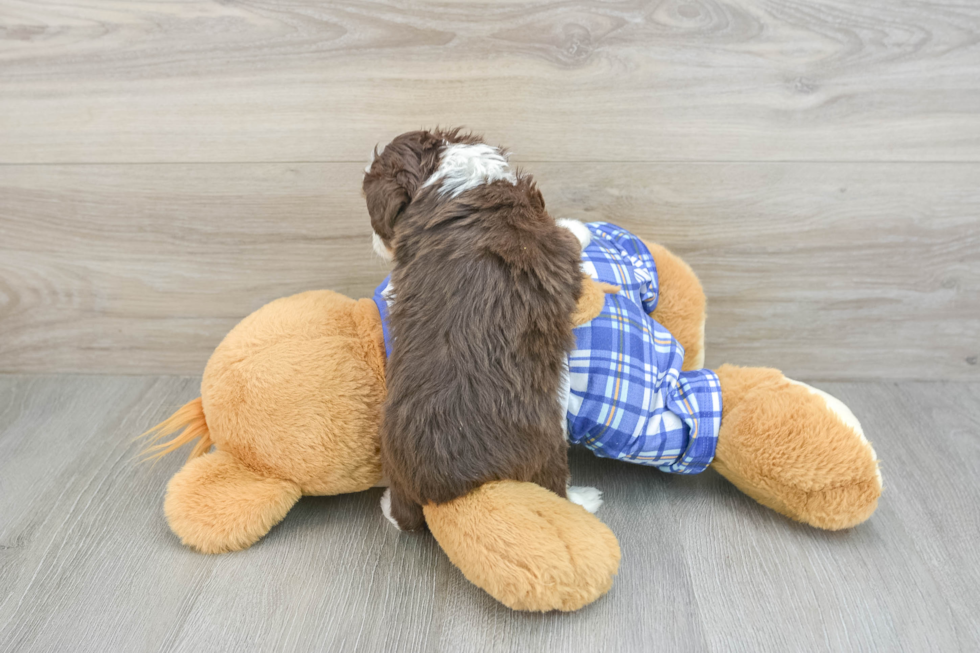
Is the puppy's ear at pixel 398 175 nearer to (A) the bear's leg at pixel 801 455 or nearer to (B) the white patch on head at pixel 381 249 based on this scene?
(B) the white patch on head at pixel 381 249

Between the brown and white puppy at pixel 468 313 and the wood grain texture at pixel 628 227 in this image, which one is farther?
the wood grain texture at pixel 628 227

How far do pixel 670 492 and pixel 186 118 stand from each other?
77 cm

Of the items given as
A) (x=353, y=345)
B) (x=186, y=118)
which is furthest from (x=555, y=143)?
(x=186, y=118)

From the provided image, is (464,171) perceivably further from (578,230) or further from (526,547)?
(526,547)

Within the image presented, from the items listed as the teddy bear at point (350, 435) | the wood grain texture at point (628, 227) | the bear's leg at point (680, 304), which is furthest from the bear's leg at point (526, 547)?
the wood grain texture at point (628, 227)

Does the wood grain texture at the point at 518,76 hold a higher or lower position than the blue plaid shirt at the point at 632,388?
higher

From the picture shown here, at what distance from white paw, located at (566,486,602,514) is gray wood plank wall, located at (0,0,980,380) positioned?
0.34 metres

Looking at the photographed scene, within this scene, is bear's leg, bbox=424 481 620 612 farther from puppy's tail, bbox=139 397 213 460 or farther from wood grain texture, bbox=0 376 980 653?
puppy's tail, bbox=139 397 213 460

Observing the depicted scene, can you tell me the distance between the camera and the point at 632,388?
668 mm

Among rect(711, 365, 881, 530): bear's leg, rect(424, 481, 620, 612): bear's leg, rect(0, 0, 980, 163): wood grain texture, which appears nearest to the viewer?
rect(424, 481, 620, 612): bear's leg

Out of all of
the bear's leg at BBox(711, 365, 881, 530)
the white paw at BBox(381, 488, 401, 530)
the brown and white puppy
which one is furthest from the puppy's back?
the bear's leg at BBox(711, 365, 881, 530)

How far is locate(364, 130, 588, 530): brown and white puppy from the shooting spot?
571mm

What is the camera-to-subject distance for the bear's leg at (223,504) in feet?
2.22

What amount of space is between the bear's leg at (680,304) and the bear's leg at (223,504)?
1.58ft
